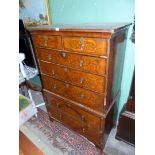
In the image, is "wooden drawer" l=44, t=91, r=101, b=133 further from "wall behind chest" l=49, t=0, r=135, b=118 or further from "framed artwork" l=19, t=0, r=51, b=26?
"framed artwork" l=19, t=0, r=51, b=26

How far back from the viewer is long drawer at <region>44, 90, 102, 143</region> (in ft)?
5.16

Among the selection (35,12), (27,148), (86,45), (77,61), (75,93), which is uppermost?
(35,12)

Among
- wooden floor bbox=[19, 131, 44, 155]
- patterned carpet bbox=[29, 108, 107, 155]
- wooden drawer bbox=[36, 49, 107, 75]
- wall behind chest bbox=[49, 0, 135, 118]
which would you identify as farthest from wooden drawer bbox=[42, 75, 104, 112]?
wooden floor bbox=[19, 131, 44, 155]

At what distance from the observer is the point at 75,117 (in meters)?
1.74

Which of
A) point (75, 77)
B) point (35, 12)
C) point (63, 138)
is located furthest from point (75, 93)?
point (35, 12)

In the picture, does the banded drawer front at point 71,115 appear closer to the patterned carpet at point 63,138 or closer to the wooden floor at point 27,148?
the patterned carpet at point 63,138

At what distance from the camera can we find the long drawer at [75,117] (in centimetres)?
157

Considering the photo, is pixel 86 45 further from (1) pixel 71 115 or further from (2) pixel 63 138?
(2) pixel 63 138

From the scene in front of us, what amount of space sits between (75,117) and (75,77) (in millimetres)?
558

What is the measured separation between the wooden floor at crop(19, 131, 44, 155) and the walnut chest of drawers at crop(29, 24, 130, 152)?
1.61ft

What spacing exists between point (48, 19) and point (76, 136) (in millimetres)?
1621

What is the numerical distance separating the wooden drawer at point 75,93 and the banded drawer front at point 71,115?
10cm
